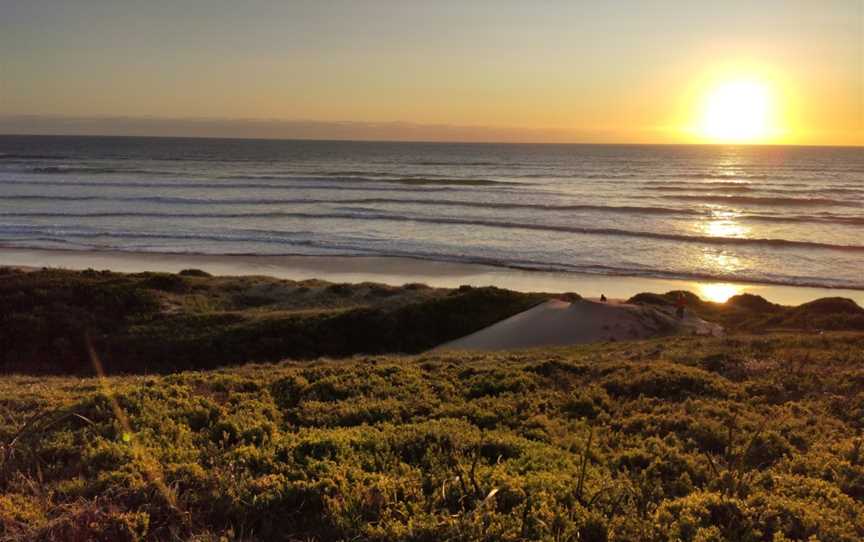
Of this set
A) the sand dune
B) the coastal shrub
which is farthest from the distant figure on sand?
the coastal shrub

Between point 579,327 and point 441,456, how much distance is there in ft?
35.6

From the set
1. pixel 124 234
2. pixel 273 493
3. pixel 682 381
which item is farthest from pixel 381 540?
pixel 124 234

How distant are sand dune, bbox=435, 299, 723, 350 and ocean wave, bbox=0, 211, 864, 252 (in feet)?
53.0

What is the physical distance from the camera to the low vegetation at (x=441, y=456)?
4391mm

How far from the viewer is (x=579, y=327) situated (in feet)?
52.1

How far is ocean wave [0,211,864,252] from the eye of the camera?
100.0 ft

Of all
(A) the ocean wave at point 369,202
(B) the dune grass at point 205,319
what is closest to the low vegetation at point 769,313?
(B) the dune grass at point 205,319

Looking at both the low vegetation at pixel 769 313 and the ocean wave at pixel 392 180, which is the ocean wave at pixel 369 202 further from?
the low vegetation at pixel 769 313

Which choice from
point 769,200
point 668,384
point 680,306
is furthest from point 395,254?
point 769,200

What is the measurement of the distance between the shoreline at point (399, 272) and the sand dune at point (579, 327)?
15.7 feet

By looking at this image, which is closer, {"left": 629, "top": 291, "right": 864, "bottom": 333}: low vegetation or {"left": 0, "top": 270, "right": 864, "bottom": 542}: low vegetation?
{"left": 0, "top": 270, "right": 864, "bottom": 542}: low vegetation

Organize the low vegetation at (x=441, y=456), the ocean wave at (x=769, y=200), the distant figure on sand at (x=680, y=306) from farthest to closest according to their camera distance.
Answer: the ocean wave at (x=769, y=200)
the distant figure on sand at (x=680, y=306)
the low vegetation at (x=441, y=456)

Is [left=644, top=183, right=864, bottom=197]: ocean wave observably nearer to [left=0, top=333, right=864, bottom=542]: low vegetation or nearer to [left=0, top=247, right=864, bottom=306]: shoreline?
[left=0, top=247, right=864, bottom=306]: shoreline

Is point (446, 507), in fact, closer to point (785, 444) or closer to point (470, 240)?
point (785, 444)
